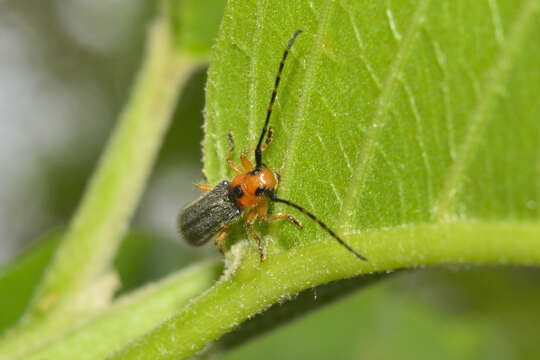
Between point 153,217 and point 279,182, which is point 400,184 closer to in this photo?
point 279,182

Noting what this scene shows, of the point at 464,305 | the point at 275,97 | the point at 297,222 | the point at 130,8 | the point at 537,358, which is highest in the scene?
the point at 275,97

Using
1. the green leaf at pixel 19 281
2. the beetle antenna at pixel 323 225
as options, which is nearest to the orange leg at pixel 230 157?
the beetle antenna at pixel 323 225

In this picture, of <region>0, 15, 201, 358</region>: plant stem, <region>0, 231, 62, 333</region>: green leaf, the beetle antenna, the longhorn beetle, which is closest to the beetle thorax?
the longhorn beetle

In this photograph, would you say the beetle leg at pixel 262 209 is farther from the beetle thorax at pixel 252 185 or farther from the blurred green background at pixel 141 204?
the blurred green background at pixel 141 204

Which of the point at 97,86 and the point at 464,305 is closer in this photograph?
the point at 464,305

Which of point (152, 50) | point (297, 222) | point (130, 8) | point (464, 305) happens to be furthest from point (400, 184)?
point (130, 8)

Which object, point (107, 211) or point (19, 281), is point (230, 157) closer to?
point (107, 211)

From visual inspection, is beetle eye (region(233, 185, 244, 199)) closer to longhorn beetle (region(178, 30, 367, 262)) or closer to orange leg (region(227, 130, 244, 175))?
longhorn beetle (region(178, 30, 367, 262))
